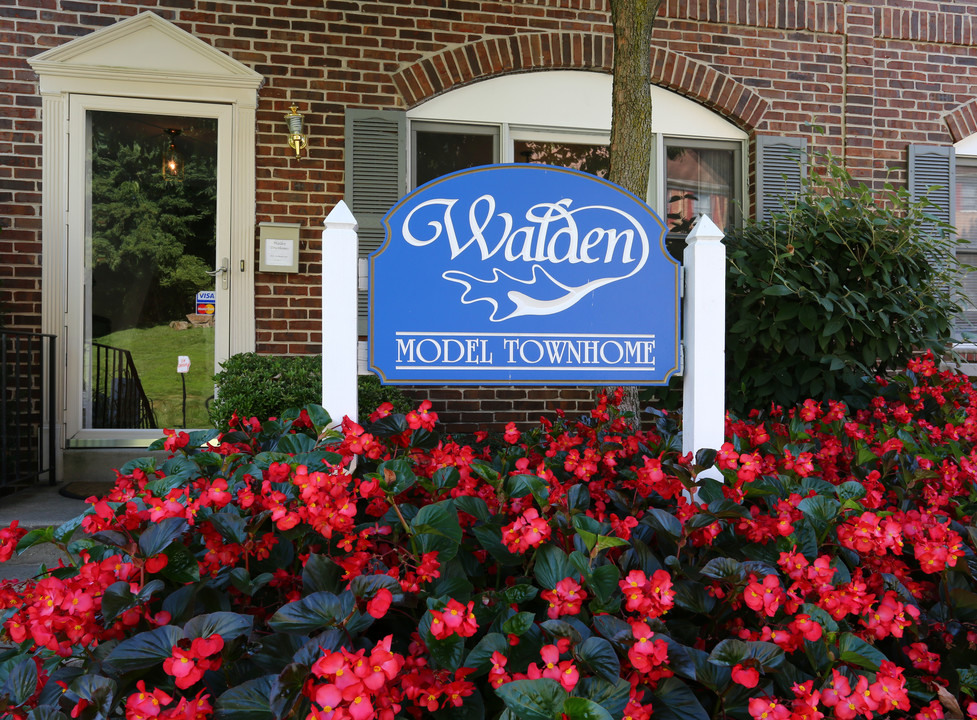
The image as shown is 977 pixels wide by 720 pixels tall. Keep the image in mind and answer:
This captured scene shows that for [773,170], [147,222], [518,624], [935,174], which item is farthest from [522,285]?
[935,174]

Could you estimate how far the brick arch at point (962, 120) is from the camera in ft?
18.4

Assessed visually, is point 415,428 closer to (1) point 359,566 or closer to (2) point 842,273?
(1) point 359,566

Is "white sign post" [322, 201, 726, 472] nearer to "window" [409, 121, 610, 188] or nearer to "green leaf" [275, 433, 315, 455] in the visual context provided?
"green leaf" [275, 433, 315, 455]

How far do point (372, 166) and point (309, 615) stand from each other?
4.10 meters

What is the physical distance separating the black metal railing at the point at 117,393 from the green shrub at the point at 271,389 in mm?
1045

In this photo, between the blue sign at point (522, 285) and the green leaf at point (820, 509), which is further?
the blue sign at point (522, 285)

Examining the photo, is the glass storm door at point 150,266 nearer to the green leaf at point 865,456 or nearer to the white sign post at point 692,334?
the white sign post at point 692,334

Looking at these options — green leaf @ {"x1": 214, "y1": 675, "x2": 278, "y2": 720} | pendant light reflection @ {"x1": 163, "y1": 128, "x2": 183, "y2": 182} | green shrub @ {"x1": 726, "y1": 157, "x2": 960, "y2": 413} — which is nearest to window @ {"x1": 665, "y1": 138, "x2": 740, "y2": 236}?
green shrub @ {"x1": 726, "y1": 157, "x2": 960, "y2": 413}

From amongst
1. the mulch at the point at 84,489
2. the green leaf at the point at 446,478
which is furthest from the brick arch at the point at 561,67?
the green leaf at the point at 446,478

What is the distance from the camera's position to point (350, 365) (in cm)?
175

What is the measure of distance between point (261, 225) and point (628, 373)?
3447mm

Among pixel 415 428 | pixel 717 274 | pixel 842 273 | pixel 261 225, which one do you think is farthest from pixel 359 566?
pixel 261 225

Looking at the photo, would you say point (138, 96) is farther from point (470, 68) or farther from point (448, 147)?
point (470, 68)

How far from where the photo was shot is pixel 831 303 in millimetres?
3145
